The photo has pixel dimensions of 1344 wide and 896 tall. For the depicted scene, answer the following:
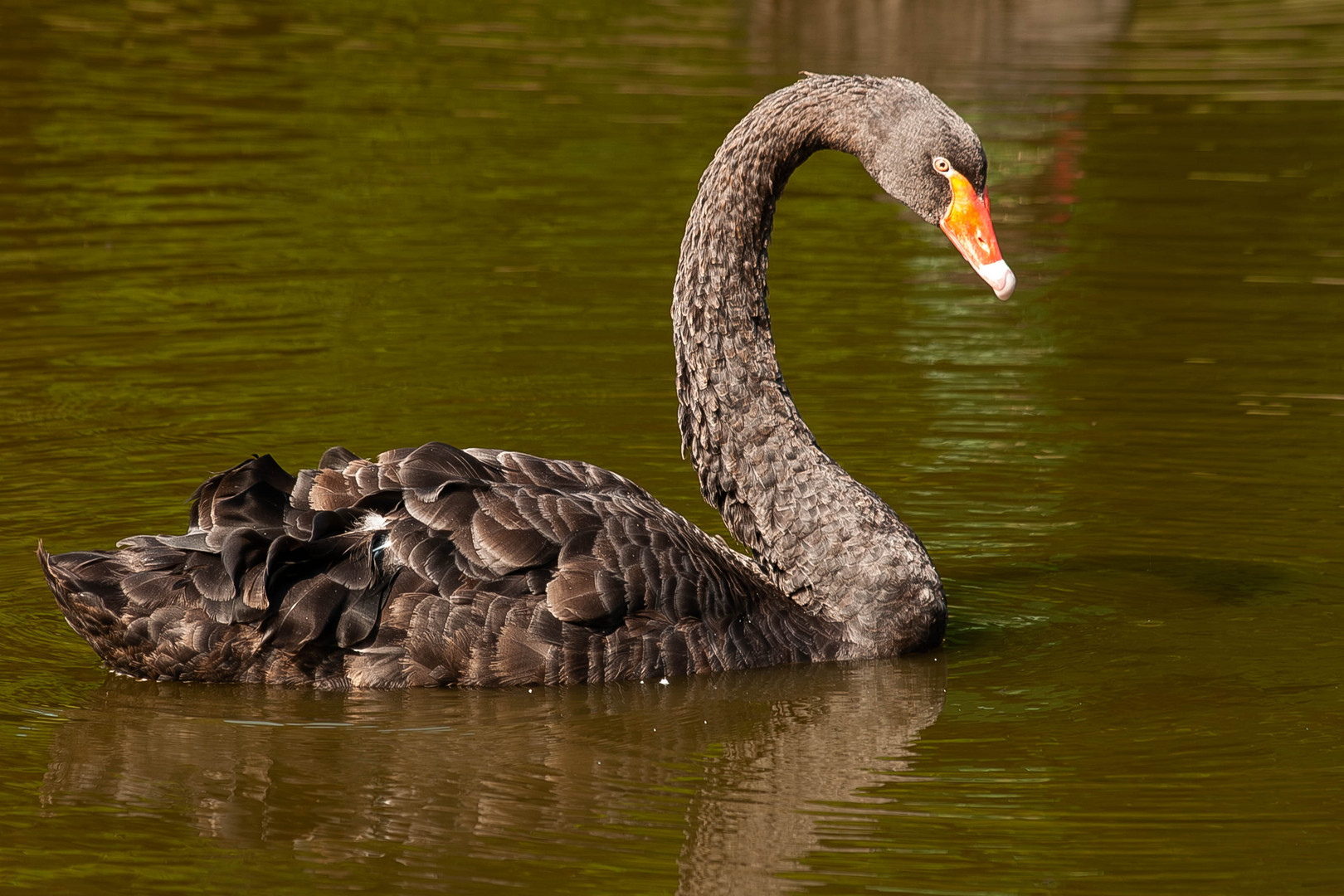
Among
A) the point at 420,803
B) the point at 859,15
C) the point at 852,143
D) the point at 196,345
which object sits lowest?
the point at 420,803

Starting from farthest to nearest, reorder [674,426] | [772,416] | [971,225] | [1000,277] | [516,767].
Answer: [674,426]
[772,416]
[971,225]
[1000,277]
[516,767]

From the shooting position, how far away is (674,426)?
1076 centimetres

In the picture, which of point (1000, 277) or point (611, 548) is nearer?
point (611, 548)

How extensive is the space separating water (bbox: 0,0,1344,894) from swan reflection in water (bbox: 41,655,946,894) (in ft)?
0.07

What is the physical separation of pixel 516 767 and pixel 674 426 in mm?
4503

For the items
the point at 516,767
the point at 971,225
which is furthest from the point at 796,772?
the point at 971,225

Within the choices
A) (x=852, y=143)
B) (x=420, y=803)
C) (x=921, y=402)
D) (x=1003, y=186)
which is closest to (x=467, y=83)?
(x=1003, y=186)

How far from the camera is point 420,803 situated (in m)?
6.13

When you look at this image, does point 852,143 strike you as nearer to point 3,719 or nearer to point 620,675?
point 620,675

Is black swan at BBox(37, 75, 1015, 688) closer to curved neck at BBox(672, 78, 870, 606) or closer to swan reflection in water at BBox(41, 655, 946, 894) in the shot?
curved neck at BBox(672, 78, 870, 606)

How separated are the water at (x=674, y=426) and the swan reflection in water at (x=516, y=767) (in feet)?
0.07

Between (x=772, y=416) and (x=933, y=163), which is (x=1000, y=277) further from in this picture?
(x=772, y=416)

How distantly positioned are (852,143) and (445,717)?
276 centimetres

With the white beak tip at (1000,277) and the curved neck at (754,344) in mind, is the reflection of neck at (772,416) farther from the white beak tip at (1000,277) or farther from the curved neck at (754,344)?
the white beak tip at (1000,277)
